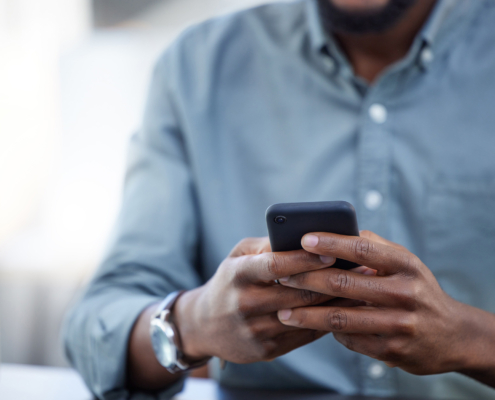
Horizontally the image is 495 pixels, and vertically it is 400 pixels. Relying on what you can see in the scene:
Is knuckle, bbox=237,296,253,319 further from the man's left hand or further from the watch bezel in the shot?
the watch bezel

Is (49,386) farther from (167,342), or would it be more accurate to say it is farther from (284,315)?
(284,315)

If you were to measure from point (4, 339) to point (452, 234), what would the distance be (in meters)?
1.64

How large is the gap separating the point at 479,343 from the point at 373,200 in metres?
0.31

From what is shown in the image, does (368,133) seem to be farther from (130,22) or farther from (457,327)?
(130,22)

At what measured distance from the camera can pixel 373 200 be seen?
2.53 feet

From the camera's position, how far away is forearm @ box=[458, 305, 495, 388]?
0.51 m

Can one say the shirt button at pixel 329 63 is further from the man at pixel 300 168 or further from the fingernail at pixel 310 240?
the fingernail at pixel 310 240

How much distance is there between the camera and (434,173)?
771 mm

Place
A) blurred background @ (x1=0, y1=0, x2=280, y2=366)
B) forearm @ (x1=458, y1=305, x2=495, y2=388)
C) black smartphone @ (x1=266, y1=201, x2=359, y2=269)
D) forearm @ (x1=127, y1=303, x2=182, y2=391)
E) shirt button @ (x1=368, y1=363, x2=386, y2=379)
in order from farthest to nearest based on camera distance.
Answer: blurred background @ (x1=0, y1=0, x2=280, y2=366) → shirt button @ (x1=368, y1=363, x2=386, y2=379) → forearm @ (x1=127, y1=303, x2=182, y2=391) → forearm @ (x1=458, y1=305, x2=495, y2=388) → black smartphone @ (x1=266, y1=201, x2=359, y2=269)

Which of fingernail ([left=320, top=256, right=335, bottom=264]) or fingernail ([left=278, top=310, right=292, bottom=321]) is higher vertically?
fingernail ([left=320, top=256, right=335, bottom=264])

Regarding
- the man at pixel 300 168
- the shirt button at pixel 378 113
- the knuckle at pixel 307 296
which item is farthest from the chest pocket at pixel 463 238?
the knuckle at pixel 307 296

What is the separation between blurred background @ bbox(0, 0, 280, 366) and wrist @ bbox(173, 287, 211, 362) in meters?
1.12

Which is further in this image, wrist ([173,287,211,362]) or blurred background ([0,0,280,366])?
blurred background ([0,0,280,366])

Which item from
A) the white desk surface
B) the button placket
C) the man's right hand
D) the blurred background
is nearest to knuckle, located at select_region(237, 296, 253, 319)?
the man's right hand
